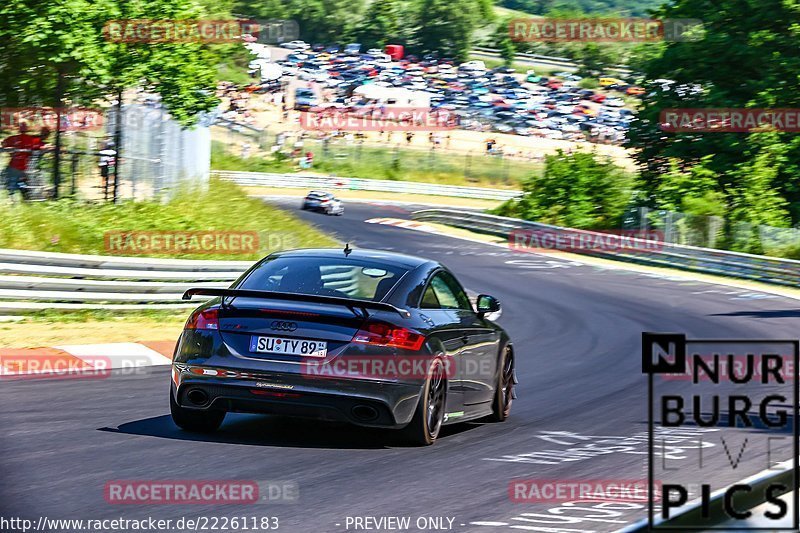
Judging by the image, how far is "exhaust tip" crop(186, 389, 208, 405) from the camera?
8.35 meters

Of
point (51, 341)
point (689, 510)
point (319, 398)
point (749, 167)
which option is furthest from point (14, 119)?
point (749, 167)

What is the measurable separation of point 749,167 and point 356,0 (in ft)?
300

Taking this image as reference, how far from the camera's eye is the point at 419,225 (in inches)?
1864

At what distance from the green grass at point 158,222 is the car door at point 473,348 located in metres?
10.4

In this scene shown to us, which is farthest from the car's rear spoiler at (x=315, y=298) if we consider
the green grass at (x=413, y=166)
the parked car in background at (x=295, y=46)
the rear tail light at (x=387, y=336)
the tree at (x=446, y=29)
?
the tree at (x=446, y=29)

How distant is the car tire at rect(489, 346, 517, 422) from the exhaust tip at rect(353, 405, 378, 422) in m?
2.25

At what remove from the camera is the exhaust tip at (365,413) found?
8219mm

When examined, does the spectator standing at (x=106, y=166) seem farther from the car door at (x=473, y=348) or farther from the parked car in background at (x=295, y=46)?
the parked car in background at (x=295, y=46)

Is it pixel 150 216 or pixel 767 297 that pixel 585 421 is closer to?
pixel 150 216

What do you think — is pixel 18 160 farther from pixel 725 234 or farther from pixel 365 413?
pixel 725 234

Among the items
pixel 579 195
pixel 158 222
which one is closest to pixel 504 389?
pixel 158 222

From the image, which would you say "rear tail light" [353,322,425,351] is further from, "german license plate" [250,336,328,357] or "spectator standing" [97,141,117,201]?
"spectator standing" [97,141,117,201]

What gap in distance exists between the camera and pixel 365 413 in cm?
826

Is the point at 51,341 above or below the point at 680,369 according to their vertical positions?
below
